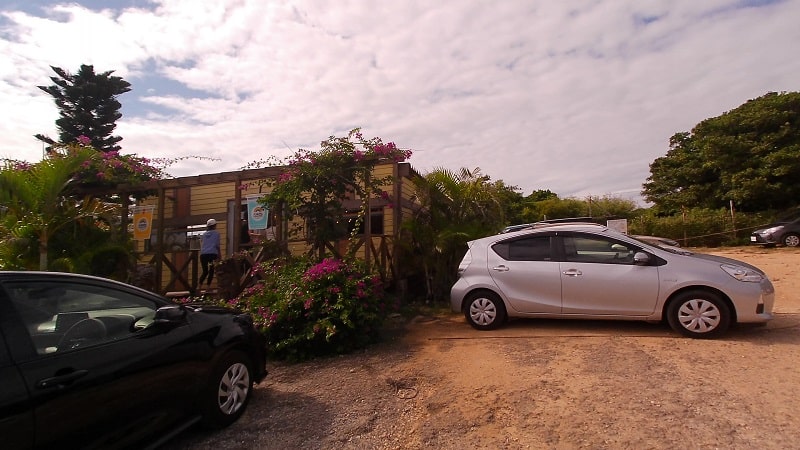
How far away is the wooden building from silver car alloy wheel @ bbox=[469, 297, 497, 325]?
1.96 m

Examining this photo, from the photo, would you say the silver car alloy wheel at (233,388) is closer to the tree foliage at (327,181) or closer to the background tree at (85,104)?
the tree foliage at (327,181)

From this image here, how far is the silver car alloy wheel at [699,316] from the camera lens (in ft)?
17.3

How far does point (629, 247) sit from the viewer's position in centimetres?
584

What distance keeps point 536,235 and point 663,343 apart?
2016 millimetres

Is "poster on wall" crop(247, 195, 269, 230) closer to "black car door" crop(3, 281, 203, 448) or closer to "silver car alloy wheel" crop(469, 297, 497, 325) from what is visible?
"silver car alloy wheel" crop(469, 297, 497, 325)

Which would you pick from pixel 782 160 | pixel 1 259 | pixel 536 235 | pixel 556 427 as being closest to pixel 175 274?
pixel 1 259

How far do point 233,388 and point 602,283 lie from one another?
177 inches

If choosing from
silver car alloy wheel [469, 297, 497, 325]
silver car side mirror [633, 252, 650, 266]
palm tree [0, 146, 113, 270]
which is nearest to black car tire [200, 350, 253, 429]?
silver car alloy wheel [469, 297, 497, 325]

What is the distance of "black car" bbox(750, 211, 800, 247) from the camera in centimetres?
1670

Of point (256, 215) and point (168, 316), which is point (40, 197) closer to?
point (256, 215)

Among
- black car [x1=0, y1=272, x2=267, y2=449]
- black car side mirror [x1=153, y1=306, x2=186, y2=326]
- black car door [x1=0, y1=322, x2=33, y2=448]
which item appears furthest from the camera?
black car side mirror [x1=153, y1=306, x2=186, y2=326]

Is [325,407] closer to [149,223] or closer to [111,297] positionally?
[111,297]

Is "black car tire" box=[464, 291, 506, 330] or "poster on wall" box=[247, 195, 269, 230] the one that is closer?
"black car tire" box=[464, 291, 506, 330]

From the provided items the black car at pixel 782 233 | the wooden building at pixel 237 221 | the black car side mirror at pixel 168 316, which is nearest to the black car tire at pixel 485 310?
the wooden building at pixel 237 221
